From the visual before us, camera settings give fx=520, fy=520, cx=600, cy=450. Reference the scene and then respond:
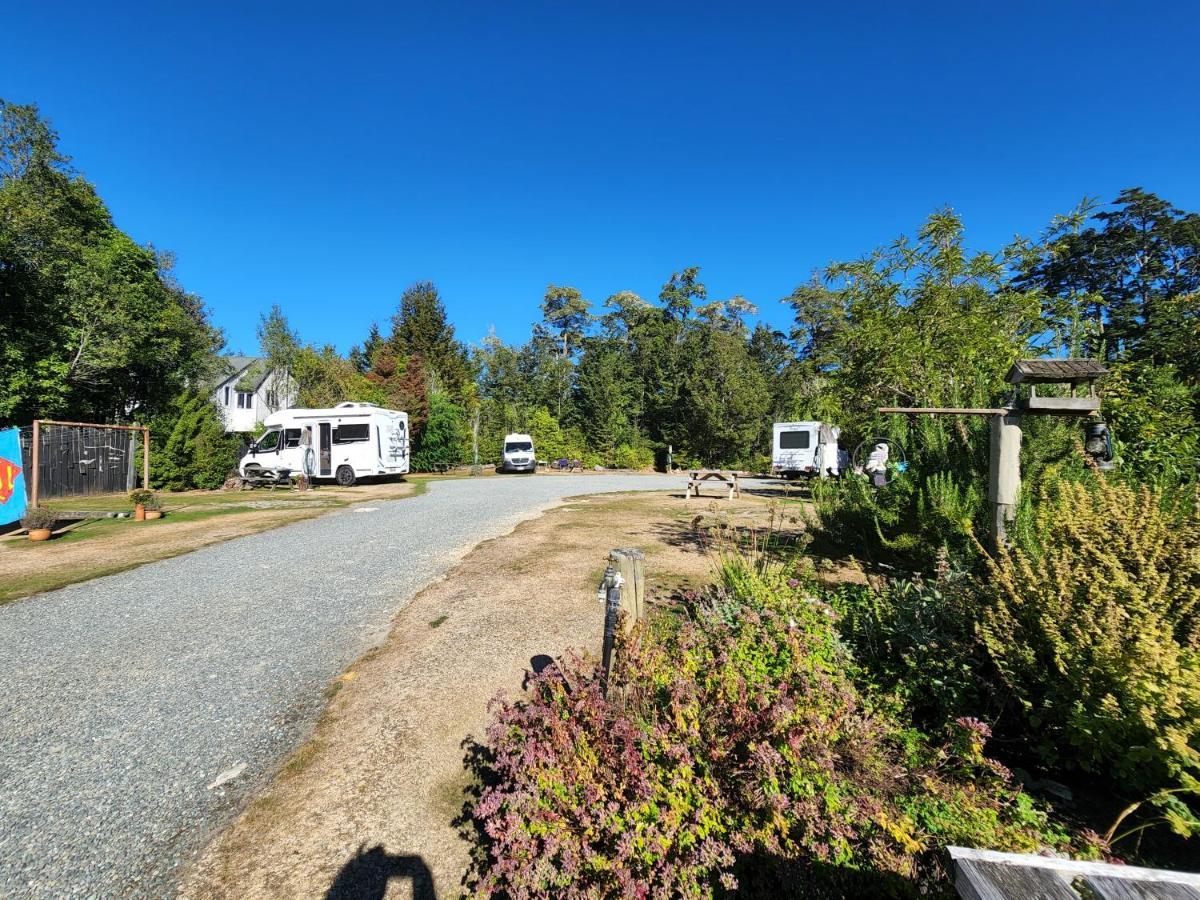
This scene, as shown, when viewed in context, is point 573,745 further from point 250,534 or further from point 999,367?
point 250,534

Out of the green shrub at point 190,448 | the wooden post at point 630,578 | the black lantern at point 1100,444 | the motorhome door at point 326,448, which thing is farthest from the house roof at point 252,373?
the black lantern at point 1100,444

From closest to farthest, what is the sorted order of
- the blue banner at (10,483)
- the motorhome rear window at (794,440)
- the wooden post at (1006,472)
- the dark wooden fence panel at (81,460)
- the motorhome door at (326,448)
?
the wooden post at (1006,472) < the blue banner at (10,483) < the dark wooden fence panel at (81,460) < the motorhome door at (326,448) < the motorhome rear window at (794,440)

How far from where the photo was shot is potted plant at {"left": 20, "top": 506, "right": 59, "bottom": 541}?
852cm

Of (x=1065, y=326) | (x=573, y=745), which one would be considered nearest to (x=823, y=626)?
(x=573, y=745)

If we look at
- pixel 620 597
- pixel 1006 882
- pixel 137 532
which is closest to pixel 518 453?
pixel 137 532

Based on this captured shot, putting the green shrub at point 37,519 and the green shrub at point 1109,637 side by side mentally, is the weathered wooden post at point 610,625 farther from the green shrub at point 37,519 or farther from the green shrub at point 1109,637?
the green shrub at point 37,519

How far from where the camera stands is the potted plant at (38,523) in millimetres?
8516

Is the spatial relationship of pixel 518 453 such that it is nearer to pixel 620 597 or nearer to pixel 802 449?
pixel 802 449

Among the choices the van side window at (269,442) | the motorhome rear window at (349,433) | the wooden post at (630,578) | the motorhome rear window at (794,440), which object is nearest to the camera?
the wooden post at (630,578)

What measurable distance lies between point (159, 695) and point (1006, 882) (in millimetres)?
4512

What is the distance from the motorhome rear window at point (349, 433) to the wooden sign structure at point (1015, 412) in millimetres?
17921

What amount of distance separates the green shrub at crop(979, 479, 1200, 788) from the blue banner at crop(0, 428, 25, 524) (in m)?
14.1

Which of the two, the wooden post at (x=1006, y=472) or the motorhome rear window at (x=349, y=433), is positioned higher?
the motorhome rear window at (x=349, y=433)

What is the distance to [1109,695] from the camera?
2.02 meters
